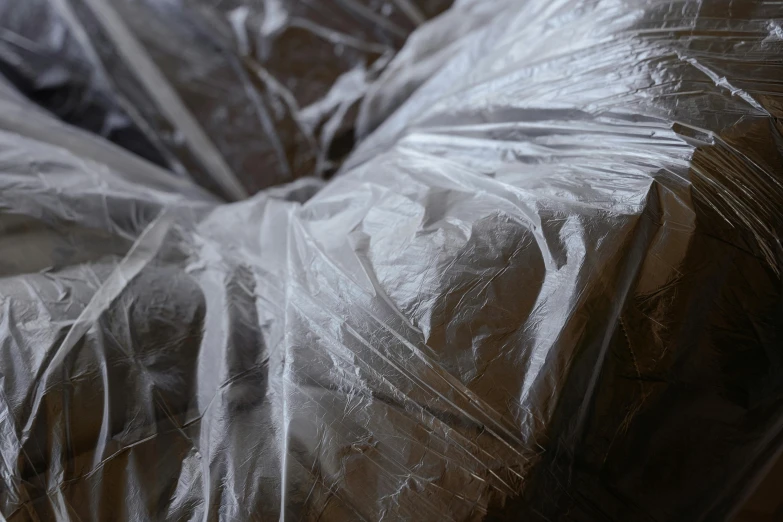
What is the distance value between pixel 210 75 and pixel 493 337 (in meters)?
0.83

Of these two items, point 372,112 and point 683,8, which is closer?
point 683,8

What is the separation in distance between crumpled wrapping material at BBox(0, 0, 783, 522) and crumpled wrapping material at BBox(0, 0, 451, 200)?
41 centimetres

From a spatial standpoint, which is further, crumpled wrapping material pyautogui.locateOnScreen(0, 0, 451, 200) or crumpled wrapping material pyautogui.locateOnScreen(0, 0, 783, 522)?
crumpled wrapping material pyautogui.locateOnScreen(0, 0, 451, 200)

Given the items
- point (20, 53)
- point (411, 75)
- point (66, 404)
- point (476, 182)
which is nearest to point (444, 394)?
point (476, 182)

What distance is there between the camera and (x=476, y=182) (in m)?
0.60

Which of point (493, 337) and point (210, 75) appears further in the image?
point (210, 75)

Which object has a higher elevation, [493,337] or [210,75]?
[210,75]

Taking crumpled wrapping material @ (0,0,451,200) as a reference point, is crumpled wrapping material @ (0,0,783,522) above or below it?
below

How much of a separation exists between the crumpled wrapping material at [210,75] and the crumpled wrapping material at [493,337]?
16.3 inches

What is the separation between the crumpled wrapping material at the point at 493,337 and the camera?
478mm

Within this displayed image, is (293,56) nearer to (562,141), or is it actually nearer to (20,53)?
(20,53)

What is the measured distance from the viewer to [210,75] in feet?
3.49

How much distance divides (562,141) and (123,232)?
0.54 metres

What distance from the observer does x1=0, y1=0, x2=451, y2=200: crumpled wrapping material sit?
3.31 feet
